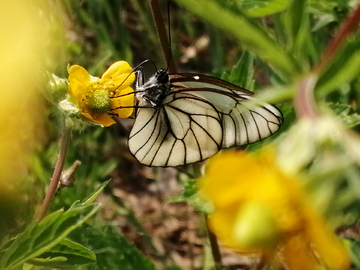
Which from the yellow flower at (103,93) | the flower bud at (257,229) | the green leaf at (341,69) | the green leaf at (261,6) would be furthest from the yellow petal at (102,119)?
the flower bud at (257,229)

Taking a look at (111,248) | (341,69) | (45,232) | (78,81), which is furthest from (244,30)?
(111,248)

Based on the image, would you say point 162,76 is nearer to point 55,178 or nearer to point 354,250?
point 55,178

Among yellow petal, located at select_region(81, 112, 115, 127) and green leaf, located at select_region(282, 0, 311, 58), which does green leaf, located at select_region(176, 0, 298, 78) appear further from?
yellow petal, located at select_region(81, 112, 115, 127)

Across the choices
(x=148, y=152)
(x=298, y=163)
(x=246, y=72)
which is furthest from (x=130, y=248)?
(x=298, y=163)

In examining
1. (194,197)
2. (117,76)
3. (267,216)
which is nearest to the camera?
(267,216)

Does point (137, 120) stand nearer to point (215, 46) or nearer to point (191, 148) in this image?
point (191, 148)

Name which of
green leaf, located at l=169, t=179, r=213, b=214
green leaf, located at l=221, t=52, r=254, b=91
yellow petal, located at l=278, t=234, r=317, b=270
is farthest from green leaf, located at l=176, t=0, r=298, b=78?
green leaf, located at l=221, t=52, r=254, b=91
